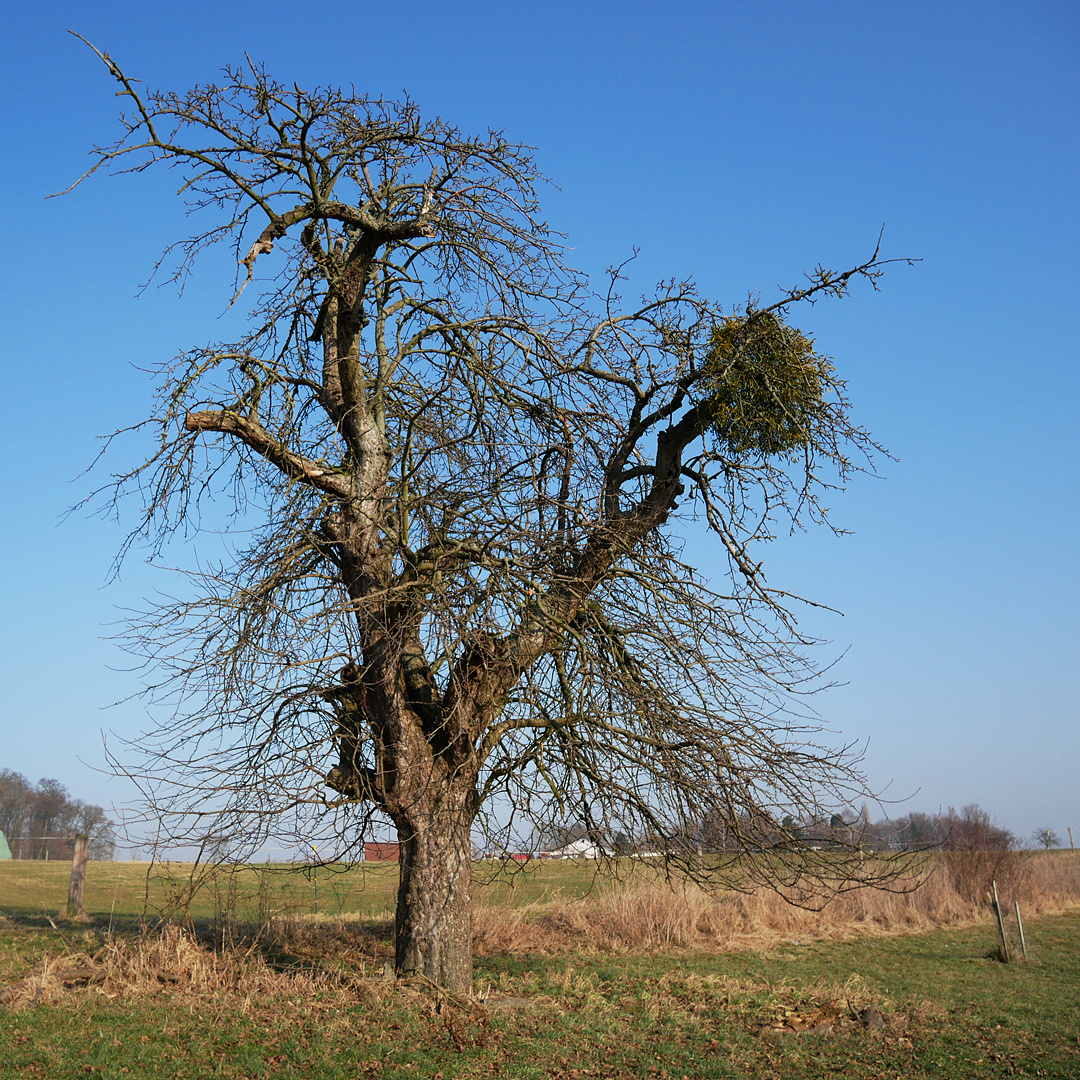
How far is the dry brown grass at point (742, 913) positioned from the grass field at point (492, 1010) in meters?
0.15

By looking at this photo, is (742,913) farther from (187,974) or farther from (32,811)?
(32,811)

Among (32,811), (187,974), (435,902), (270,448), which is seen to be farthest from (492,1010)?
(32,811)

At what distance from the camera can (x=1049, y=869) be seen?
92.8 ft

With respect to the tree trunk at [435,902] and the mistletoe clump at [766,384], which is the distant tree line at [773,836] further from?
the mistletoe clump at [766,384]

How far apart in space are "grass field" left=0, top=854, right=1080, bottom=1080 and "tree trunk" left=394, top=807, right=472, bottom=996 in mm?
279

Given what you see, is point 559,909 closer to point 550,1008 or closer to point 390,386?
point 550,1008

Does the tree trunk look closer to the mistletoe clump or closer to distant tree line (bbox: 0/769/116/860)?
the mistletoe clump

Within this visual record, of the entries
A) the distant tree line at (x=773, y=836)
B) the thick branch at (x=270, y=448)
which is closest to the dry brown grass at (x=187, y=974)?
the distant tree line at (x=773, y=836)

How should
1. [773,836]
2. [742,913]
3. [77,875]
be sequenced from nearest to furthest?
[773,836] → [77,875] → [742,913]

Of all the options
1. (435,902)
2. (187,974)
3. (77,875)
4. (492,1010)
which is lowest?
(492,1010)

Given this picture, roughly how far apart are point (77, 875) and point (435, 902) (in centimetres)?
906

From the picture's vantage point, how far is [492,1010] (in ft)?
27.1

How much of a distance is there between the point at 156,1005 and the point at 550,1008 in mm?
3683

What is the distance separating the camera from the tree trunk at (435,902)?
328 inches
